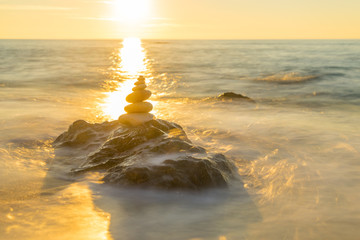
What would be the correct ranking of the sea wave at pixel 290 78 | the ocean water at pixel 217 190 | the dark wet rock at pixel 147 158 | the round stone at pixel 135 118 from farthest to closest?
1. the sea wave at pixel 290 78
2. the round stone at pixel 135 118
3. the dark wet rock at pixel 147 158
4. the ocean water at pixel 217 190

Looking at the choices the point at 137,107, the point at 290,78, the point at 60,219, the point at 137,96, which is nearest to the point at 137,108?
the point at 137,107

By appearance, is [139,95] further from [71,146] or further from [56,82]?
[56,82]

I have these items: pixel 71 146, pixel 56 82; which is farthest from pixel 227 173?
pixel 56 82

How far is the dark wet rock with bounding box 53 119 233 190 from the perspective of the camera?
19.5ft

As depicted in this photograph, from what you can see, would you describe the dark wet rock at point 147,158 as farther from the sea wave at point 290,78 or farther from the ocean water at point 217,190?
the sea wave at point 290,78

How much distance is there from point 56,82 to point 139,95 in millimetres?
17982

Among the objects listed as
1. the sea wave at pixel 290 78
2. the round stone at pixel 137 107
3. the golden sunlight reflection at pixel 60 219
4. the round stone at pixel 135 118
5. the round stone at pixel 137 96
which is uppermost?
the round stone at pixel 137 96

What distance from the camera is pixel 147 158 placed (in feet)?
20.9

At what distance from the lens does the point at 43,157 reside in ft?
25.1

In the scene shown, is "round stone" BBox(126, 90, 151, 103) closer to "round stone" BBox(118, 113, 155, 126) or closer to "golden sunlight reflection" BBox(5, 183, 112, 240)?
"round stone" BBox(118, 113, 155, 126)

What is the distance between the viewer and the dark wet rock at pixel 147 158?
595 centimetres

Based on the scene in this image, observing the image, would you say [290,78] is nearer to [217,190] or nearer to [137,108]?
[137,108]

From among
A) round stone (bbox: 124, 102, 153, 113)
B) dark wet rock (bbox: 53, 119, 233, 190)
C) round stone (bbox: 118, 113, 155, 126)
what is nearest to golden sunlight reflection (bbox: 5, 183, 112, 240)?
dark wet rock (bbox: 53, 119, 233, 190)

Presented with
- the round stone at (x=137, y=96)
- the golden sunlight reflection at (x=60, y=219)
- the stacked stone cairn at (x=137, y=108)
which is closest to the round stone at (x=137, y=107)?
the stacked stone cairn at (x=137, y=108)
